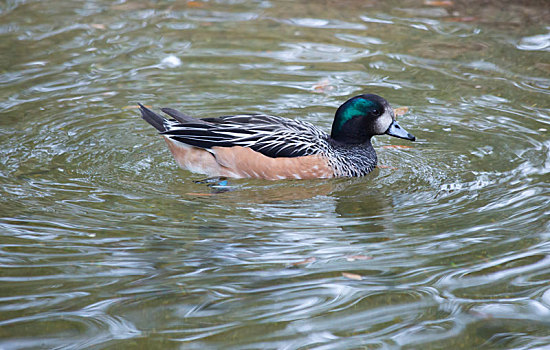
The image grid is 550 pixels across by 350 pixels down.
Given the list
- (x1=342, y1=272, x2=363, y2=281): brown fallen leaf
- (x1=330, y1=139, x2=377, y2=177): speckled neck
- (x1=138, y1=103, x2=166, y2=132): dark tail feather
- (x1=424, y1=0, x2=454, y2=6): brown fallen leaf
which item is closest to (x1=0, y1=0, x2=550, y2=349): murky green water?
(x1=342, y1=272, x2=363, y2=281): brown fallen leaf

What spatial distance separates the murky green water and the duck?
0.69 ft

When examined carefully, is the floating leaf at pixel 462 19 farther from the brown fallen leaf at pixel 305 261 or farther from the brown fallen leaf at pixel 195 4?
the brown fallen leaf at pixel 305 261

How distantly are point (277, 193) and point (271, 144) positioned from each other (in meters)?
0.65

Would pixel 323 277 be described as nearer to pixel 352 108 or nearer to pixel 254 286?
pixel 254 286

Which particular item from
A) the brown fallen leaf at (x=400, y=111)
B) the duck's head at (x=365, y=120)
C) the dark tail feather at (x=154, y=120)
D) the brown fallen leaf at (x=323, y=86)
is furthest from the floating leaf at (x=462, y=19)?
the dark tail feather at (x=154, y=120)

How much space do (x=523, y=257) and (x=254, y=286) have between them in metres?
2.00

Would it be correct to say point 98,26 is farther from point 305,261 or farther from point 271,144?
point 305,261

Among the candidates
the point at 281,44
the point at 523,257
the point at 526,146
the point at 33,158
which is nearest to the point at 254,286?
the point at 523,257

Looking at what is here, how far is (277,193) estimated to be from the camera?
6.85 m

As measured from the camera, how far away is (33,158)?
7.32 meters

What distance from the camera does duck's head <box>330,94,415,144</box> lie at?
7352 millimetres

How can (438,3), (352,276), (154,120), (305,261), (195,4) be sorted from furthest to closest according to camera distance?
(195,4), (438,3), (154,120), (305,261), (352,276)

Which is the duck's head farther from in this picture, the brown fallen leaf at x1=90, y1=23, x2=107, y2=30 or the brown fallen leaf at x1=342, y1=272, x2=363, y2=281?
the brown fallen leaf at x1=90, y1=23, x2=107, y2=30

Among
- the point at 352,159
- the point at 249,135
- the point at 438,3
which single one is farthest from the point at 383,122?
the point at 438,3
